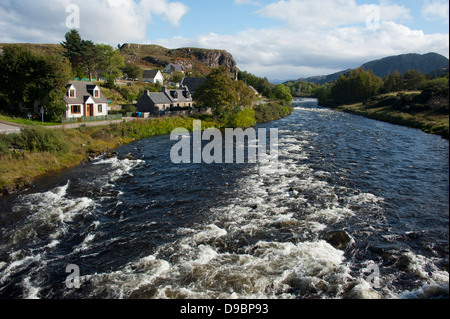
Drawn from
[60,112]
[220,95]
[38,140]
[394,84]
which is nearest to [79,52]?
[60,112]

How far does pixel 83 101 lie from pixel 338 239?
48351 millimetres

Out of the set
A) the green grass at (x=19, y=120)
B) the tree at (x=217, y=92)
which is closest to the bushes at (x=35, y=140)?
the green grass at (x=19, y=120)

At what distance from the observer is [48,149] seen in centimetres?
3134

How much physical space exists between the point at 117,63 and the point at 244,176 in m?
80.6

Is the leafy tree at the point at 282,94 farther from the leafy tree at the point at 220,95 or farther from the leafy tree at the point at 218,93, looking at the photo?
the leafy tree at the point at 218,93

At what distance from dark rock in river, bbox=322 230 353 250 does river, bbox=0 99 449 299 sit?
0.08 metres

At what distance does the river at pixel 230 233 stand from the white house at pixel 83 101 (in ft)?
71.2

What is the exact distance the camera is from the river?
42.5 feet

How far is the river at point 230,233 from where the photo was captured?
12969mm

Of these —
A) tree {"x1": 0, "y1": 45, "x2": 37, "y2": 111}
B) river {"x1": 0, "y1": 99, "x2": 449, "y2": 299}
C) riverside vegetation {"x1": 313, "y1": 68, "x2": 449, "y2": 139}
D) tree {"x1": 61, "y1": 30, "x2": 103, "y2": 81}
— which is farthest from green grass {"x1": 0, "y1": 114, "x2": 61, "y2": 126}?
riverside vegetation {"x1": 313, "y1": 68, "x2": 449, "y2": 139}

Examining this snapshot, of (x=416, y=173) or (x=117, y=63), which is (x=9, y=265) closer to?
(x=416, y=173)

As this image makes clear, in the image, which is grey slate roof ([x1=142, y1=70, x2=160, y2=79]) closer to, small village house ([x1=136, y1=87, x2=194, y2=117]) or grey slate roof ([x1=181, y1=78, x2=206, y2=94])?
grey slate roof ([x1=181, y1=78, x2=206, y2=94])
